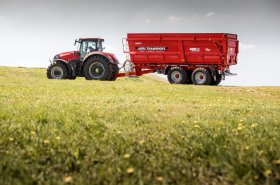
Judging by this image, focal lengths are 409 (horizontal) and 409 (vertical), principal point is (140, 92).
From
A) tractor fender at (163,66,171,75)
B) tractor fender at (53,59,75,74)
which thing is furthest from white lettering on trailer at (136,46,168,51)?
tractor fender at (53,59,75,74)

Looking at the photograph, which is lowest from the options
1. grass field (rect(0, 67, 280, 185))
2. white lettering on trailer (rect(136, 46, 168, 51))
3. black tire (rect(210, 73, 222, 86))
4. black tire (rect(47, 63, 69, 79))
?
grass field (rect(0, 67, 280, 185))

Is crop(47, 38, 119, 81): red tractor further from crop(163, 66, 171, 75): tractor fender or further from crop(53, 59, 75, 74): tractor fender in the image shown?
crop(163, 66, 171, 75): tractor fender

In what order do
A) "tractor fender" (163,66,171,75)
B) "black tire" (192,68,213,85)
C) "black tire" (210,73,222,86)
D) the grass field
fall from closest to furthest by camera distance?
the grass field, "black tire" (192,68,213,85), "black tire" (210,73,222,86), "tractor fender" (163,66,171,75)

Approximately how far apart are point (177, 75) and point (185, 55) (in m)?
1.42

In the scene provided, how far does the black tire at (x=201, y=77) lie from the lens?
86.1ft

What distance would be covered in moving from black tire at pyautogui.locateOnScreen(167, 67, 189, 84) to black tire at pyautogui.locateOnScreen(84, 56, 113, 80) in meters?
4.03

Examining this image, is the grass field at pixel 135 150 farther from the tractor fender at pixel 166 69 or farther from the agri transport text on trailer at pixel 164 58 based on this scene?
the tractor fender at pixel 166 69

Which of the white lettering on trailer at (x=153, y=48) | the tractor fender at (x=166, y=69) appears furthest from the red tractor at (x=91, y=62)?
the tractor fender at (x=166, y=69)

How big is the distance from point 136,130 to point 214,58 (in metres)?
20.2

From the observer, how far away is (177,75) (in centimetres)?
2720

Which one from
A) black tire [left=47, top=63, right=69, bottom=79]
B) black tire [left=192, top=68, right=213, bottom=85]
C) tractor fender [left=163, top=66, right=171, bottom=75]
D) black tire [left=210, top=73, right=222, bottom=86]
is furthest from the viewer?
black tire [left=47, top=63, right=69, bottom=79]

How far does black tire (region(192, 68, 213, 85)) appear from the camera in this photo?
26234mm

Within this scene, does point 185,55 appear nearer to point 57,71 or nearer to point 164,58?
point 164,58

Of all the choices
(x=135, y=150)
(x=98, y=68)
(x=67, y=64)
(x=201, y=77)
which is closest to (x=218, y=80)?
(x=201, y=77)
